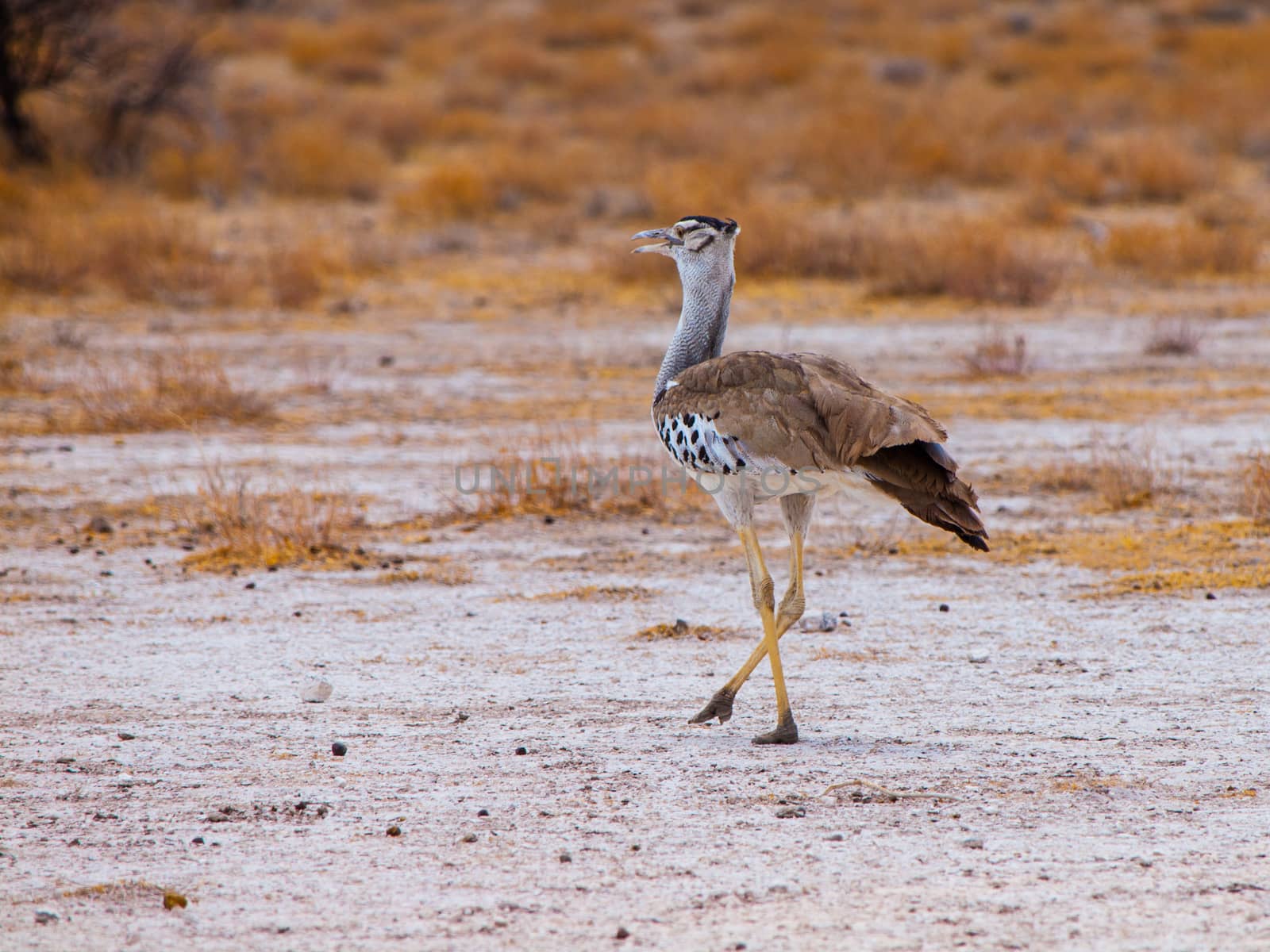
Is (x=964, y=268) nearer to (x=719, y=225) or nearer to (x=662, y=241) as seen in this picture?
(x=662, y=241)

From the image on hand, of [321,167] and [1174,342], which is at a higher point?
[321,167]

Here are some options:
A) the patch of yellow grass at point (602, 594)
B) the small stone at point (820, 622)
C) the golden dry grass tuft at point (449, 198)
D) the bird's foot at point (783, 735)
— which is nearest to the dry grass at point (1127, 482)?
the small stone at point (820, 622)

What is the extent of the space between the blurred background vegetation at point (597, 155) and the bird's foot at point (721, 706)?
9099 mm

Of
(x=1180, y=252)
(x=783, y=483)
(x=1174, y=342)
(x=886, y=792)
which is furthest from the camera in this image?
(x=1180, y=252)

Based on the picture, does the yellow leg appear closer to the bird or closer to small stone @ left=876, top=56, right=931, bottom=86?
the bird

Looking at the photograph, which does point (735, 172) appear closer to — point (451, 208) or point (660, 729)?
point (451, 208)

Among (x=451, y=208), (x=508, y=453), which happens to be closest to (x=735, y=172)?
(x=451, y=208)

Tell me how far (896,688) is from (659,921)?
194 cm

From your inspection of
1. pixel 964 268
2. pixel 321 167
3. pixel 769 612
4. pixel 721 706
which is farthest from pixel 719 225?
pixel 321 167

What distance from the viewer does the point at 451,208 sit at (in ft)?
57.5

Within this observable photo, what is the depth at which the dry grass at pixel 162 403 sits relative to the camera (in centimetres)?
945

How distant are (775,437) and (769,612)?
58cm

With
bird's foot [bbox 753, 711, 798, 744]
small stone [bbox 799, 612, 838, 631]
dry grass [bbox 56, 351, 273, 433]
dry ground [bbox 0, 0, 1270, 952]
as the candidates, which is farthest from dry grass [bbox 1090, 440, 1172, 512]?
dry grass [bbox 56, 351, 273, 433]

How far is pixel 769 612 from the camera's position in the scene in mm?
4680
